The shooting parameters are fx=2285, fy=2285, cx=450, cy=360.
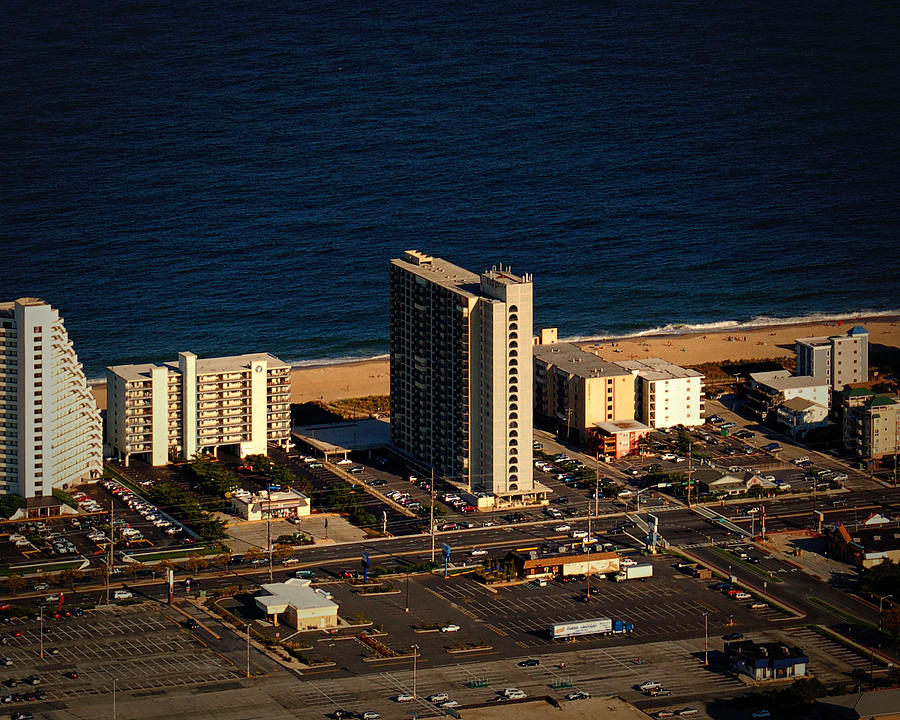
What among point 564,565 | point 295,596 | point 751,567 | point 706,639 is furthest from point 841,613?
point 295,596

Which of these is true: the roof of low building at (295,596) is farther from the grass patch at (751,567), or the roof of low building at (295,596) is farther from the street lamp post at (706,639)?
the grass patch at (751,567)

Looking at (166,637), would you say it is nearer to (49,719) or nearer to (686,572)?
(49,719)

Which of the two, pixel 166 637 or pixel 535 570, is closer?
pixel 166 637

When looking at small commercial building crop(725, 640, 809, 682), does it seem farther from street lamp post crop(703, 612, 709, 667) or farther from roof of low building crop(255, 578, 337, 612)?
roof of low building crop(255, 578, 337, 612)

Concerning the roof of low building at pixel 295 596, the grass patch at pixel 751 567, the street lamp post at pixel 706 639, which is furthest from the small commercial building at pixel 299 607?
the grass patch at pixel 751 567

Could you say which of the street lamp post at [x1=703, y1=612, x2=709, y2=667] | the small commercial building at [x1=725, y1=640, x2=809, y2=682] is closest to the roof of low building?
the street lamp post at [x1=703, y1=612, x2=709, y2=667]

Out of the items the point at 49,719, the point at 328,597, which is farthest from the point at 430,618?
the point at 49,719

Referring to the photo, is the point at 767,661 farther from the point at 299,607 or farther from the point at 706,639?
the point at 299,607
